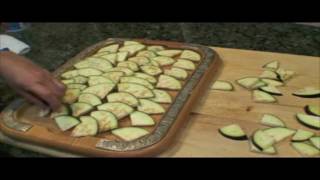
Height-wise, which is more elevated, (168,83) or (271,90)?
(271,90)

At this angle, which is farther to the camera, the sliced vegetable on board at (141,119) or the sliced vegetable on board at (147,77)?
the sliced vegetable on board at (147,77)

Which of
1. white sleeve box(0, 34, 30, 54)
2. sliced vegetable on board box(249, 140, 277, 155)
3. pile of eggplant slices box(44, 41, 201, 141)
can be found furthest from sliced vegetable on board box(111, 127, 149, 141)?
white sleeve box(0, 34, 30, 54)

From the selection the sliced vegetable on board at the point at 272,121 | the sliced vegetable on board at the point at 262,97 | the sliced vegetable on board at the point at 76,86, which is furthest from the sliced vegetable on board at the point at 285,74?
the sliced vegetable on board at the point at 76,86

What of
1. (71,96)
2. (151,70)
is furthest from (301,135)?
(71,96)

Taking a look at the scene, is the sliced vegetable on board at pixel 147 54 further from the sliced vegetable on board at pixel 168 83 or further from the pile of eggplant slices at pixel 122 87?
the sliced vegetable on board at pixel 168 83

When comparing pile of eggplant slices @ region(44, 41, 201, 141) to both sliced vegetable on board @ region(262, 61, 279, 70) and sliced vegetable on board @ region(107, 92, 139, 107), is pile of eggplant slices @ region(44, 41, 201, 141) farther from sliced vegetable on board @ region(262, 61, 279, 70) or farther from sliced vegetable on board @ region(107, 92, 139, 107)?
sliced vegetable on board @ region(262, 61, 279, 70)

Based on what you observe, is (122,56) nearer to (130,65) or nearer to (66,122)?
(130,65)

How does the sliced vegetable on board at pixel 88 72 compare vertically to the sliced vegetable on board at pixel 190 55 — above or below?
below
